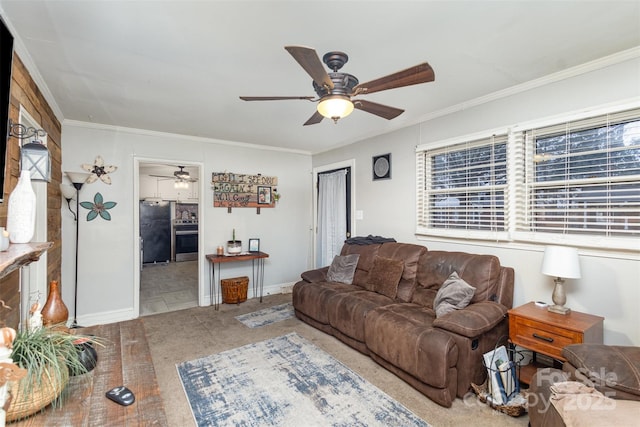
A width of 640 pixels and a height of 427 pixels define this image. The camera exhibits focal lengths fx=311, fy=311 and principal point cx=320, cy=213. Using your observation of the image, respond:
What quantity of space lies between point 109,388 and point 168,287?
499cm

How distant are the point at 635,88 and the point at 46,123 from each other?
190 inches

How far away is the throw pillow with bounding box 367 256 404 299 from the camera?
130 inches

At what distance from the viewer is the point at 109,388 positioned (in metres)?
1.22

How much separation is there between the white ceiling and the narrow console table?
219cm

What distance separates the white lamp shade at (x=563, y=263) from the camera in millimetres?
2211

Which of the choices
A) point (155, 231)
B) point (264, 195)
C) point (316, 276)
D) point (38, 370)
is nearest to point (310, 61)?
point (38, 370)

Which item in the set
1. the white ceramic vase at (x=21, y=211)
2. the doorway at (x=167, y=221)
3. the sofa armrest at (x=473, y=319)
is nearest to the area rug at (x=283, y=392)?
the sofa armrest at (x=473, y=319)

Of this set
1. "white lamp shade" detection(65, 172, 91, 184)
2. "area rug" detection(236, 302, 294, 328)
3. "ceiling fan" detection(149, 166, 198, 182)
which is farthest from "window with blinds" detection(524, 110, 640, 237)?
"ceiling fan" detection(149, 166, 198, 182)

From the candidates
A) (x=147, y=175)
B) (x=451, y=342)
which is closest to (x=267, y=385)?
(x=451, y=342)

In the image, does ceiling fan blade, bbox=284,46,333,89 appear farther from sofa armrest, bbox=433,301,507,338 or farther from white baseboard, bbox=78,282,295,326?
white baseboard, bbox=78,282,295,326

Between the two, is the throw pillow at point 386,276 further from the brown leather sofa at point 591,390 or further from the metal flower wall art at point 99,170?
the metal flower wall art at point 99,170

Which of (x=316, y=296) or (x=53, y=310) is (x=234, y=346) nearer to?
(x=316, y=296)

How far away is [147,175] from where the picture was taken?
7.94 metres

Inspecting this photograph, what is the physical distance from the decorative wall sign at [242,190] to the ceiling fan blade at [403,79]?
3295 mm
